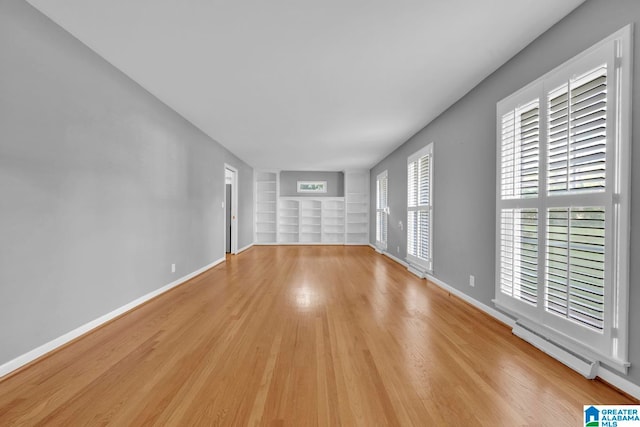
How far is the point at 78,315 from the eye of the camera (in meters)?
2.40

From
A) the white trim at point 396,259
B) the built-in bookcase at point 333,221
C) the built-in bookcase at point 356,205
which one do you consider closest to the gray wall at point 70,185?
the white trim at point 396,259

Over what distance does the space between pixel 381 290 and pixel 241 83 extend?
10.6 feet

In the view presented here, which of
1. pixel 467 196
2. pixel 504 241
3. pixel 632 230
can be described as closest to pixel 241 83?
pixel 467 196

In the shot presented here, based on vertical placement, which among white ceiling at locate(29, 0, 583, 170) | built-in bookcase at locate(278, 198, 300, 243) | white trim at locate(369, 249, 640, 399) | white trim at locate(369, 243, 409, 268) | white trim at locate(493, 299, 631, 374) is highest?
white ceiling at locate(29, 0, 583, 170)

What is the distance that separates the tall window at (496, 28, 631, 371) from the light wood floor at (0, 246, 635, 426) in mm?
→ 340

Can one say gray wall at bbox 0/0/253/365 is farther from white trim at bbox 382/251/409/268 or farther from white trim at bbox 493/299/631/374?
white trim at bbox 382/251/409/268

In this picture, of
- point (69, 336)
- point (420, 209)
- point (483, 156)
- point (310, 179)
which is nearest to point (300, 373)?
point (69, 336)

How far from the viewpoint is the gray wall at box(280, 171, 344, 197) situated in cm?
984

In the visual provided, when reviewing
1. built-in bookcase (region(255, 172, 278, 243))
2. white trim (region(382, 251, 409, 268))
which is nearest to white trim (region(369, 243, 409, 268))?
white trim (region(382, 251, 409, 268))

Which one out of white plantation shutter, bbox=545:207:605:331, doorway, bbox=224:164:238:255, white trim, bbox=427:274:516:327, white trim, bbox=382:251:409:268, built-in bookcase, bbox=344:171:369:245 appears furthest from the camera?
built-in bookcase, bbox=344:171:369:245

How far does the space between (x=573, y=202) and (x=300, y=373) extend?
7.39 ft

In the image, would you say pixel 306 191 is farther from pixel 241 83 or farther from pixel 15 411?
pixel 15 411

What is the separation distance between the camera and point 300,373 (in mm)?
1832

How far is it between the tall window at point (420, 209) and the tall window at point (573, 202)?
1.80m
